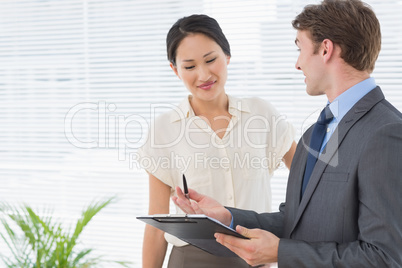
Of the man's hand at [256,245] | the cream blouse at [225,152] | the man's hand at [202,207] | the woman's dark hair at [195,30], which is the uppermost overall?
the woman's dark hair at [195,30]

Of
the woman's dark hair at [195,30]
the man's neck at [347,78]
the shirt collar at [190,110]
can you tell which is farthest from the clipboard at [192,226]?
the woman's dark hair at [195,30]

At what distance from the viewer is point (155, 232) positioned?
2.08 meters

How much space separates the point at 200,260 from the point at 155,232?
27 cm

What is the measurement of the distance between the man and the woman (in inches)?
17.6

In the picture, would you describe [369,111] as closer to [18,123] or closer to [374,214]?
[374,214]

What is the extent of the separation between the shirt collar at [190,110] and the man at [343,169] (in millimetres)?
566

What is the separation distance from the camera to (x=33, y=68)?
3.58m

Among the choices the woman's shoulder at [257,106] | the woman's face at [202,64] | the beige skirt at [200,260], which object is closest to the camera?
the beige skirt at [200,260]

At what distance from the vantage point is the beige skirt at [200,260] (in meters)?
1.90

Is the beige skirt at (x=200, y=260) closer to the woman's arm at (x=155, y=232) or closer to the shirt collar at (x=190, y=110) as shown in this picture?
the woman's arm at (x=155, y=232)

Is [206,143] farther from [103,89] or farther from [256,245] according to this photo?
[103,89]

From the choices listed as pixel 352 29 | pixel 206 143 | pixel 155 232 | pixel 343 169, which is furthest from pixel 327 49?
pixel 155 232

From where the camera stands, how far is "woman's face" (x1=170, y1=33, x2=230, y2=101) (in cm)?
200

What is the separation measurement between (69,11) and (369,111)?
2723mm
